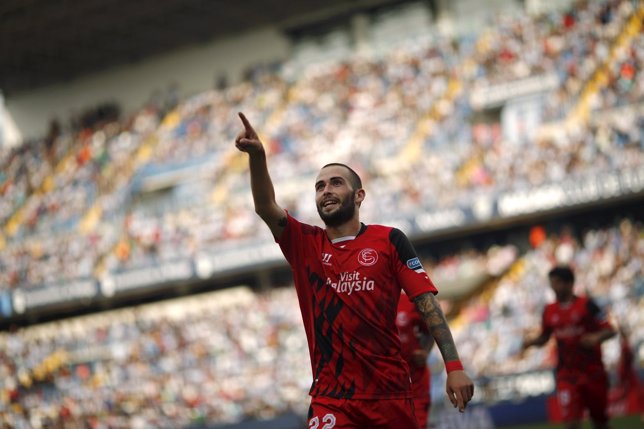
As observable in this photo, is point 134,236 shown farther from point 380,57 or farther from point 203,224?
point 380,57

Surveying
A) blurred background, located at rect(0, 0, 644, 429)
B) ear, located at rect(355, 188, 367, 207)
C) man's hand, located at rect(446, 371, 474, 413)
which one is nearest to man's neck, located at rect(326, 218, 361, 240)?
ear, located at rect(355, 188, 367, 207)

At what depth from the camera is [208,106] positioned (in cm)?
3369

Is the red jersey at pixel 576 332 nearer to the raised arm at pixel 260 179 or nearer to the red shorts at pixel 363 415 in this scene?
the red shorts at pixel 363 415

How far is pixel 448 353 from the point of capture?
5020 mm

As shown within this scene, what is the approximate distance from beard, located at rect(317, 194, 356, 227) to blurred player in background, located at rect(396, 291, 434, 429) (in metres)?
2.91

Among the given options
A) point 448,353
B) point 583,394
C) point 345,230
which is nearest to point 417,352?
point 583,394

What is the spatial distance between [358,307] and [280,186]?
75.6ft

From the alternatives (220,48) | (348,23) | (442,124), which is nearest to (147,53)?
(220,48)

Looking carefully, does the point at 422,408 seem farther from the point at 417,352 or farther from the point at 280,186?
the point at 280,186

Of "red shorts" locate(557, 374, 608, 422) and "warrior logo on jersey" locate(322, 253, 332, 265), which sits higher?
"warrior logo on jersey" locate(322, 253, 332, 265)

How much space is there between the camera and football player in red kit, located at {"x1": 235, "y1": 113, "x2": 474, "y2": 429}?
521 cm

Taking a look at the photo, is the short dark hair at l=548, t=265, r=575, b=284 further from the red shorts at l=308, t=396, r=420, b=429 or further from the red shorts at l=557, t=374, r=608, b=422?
the red shorts at l=308, t=396, r=420, b=429

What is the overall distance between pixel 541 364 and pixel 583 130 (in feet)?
23.3

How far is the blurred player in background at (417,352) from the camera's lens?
8.30 metres
